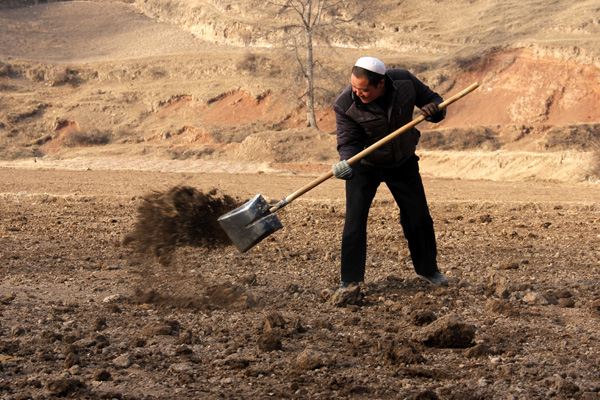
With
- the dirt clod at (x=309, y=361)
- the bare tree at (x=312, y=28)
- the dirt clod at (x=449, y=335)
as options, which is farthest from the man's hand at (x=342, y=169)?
the bare tree at (x=312, y=28)

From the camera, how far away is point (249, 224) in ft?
24.9

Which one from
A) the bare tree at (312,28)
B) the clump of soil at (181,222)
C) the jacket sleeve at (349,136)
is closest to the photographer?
the jacket sleeve at (349,136)

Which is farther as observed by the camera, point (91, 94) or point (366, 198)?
point (91, 94)

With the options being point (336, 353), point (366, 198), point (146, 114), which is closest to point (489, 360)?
point (336, 353)

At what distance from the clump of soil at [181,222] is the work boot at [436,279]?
1.47 metres

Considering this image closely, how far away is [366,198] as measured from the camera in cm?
765

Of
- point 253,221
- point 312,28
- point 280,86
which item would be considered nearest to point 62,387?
point 253,221

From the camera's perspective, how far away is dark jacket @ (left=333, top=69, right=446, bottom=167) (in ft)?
24.2

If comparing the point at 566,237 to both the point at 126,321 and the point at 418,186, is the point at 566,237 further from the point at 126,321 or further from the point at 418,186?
the point at 126,321

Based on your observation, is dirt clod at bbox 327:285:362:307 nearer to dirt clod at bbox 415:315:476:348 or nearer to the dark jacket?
the dark jacket

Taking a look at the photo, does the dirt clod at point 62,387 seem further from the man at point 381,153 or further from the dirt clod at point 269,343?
the man at point 381,153

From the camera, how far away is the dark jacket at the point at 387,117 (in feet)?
24.2

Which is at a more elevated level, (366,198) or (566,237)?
(366,198)

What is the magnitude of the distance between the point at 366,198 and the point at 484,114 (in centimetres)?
2157
